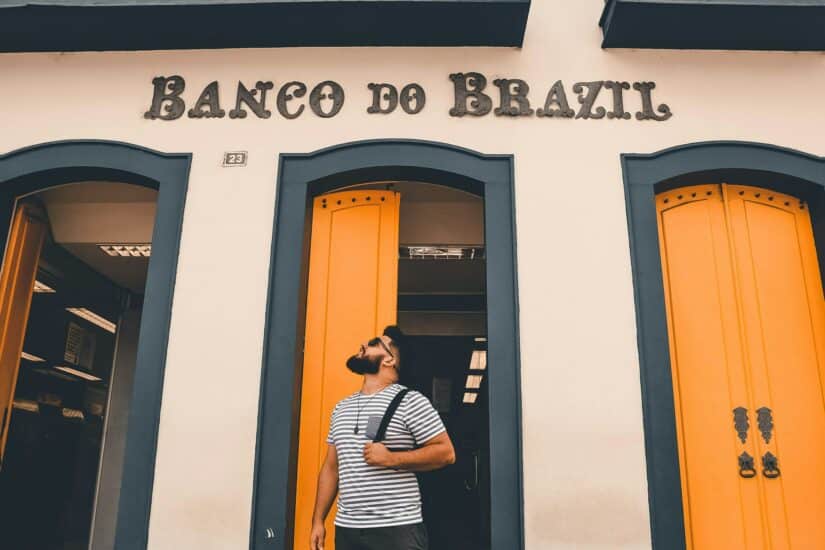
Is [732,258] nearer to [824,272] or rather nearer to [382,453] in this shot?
[824,272]

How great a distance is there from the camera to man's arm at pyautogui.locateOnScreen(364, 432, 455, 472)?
12.2 ft

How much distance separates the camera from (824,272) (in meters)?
5.06

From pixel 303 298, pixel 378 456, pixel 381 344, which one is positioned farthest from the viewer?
pixel 303 298

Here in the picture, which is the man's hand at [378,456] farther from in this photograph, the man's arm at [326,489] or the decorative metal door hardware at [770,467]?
the decorative metal door hardware at [770,467]

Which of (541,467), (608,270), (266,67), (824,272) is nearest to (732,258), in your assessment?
(824,272)

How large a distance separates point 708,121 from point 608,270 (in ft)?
5.13

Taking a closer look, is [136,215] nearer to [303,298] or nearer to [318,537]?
[303,298]

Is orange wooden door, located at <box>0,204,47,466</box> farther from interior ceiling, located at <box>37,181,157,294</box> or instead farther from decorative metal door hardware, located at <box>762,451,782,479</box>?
decorative metal door hardware, located at <box>762,451,782,479</box>

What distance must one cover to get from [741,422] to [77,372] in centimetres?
830

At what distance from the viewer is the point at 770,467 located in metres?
4.68

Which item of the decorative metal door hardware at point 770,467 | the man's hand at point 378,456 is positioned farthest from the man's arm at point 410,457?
the decorative metal door hardware at point 770,467

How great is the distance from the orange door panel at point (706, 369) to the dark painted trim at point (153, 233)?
3.70m

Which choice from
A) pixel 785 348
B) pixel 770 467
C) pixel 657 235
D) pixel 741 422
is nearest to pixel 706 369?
pixel 741 422

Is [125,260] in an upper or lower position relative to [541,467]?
upper
